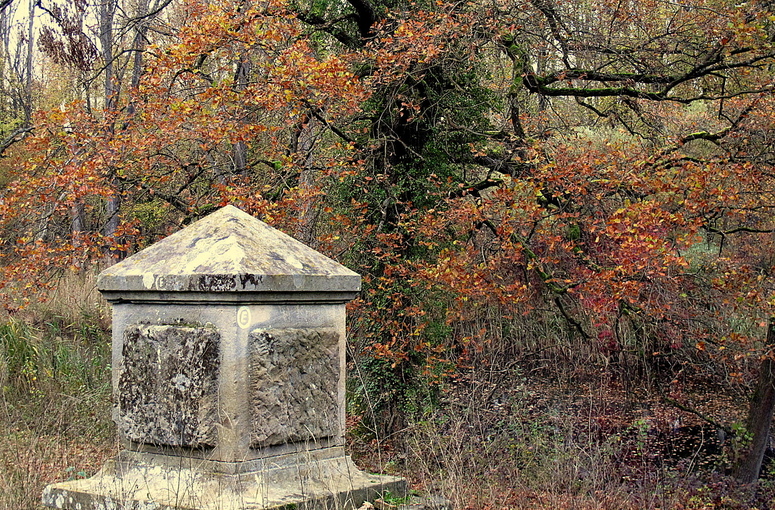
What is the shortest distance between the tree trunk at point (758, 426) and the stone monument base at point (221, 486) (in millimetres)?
7759

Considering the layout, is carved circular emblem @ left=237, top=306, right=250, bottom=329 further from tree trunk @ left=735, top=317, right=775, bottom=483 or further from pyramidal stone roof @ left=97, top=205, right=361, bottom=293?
tree trunk @ left=735, top=317, right=775, bottom=483

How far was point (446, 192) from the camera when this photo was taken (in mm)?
9062

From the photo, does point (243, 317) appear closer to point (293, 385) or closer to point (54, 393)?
point (293, 385)

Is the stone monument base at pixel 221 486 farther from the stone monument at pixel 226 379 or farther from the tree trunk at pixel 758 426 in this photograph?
the tree trunk at pixel 758 426

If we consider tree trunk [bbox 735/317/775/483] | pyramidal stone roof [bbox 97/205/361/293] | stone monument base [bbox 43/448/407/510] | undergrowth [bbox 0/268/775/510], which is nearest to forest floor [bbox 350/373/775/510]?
undergrowth [bbox 0/268/775/510]

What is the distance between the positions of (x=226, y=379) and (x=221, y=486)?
15.9 inches

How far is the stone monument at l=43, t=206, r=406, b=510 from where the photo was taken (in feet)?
10.1

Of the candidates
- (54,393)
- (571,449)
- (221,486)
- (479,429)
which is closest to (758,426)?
(479,429)

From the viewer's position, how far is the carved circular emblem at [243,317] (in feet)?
10.2

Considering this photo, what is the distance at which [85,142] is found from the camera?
810 cm

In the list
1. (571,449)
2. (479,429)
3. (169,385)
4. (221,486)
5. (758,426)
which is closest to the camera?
(221,486)

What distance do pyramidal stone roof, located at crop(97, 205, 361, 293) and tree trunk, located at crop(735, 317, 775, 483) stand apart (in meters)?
7.97

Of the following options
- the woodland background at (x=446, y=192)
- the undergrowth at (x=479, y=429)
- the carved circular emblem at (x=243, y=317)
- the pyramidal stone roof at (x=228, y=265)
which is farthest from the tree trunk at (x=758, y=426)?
the carved circular emblem at (x=243, y=317)

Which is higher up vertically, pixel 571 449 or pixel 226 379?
pixel 226 379
